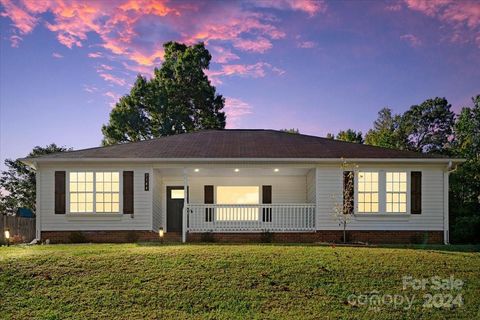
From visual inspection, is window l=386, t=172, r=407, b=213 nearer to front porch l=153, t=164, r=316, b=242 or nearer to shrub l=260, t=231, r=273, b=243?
front porch l=153, t=164, r=316, b=242

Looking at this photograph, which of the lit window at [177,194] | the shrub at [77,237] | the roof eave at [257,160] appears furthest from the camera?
the lit window at [177,194]

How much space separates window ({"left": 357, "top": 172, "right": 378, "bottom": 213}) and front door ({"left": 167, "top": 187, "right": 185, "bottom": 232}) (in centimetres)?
681

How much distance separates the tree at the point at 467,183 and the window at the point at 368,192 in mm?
8500

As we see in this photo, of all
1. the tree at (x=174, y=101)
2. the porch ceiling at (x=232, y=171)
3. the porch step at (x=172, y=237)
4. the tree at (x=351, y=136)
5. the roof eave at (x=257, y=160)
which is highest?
the tree at (x=174, y=101)

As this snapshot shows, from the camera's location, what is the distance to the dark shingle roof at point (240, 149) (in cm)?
1569

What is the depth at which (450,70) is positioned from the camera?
23.5m

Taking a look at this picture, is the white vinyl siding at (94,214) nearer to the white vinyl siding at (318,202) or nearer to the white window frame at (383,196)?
the white vinyl siding at (318,202)

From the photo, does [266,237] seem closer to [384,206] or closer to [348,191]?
[348,191]

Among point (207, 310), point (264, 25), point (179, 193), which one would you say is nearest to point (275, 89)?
point (264, 25)

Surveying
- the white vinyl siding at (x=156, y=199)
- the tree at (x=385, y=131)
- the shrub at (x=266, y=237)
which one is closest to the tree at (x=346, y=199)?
the shrub at (x=266, y=237)

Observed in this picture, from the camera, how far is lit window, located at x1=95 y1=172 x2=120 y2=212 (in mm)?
15578

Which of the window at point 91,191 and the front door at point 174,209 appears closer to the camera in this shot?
the window at point 91,191

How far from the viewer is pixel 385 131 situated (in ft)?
110

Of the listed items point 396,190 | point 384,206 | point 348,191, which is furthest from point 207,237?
point 396,190
